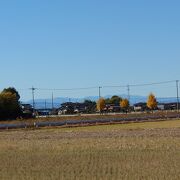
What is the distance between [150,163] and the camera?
2081 cm

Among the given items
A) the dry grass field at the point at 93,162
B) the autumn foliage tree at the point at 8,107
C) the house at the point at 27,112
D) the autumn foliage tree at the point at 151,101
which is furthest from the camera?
the autumn foliage tree at the point at 151,101

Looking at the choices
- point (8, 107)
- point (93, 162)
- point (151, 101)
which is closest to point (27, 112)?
point (8, 107)

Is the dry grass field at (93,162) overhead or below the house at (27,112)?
below

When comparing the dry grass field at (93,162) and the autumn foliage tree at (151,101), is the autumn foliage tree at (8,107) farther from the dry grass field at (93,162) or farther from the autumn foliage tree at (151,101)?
the dry grass field at (93,162)

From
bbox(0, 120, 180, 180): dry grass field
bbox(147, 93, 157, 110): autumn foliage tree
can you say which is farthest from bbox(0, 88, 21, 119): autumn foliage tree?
bbox(0, 120, 180, 180): dry grass field

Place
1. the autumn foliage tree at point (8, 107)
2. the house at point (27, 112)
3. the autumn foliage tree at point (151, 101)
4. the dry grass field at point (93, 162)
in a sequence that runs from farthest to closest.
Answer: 1. the autumn foliage tree at point (151, 101)
2. the house at point (27, 112)
3. the autumn foliage tree at point (8, 107)
4. the dry grass field at point (93, 162)

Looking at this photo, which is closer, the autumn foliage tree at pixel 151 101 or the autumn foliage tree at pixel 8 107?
the autumn foliage tree at pixel 8 107

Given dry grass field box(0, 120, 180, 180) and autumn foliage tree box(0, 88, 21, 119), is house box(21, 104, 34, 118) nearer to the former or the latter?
autumn foliage tree box(0, 88, 21, 119)

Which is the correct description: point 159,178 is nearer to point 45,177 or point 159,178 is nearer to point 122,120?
point 45,177

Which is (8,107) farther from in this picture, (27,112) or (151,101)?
(151,101)

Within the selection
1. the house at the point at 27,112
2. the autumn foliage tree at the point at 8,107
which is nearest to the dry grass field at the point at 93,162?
the autumn foliage tree at the point at 8,107

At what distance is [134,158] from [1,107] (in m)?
78.9

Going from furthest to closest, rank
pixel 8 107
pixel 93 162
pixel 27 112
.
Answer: pixel 27 112 → pixel 8 107 → pixel 93 162

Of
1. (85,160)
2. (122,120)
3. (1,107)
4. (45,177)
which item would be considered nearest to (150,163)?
(85,160)
